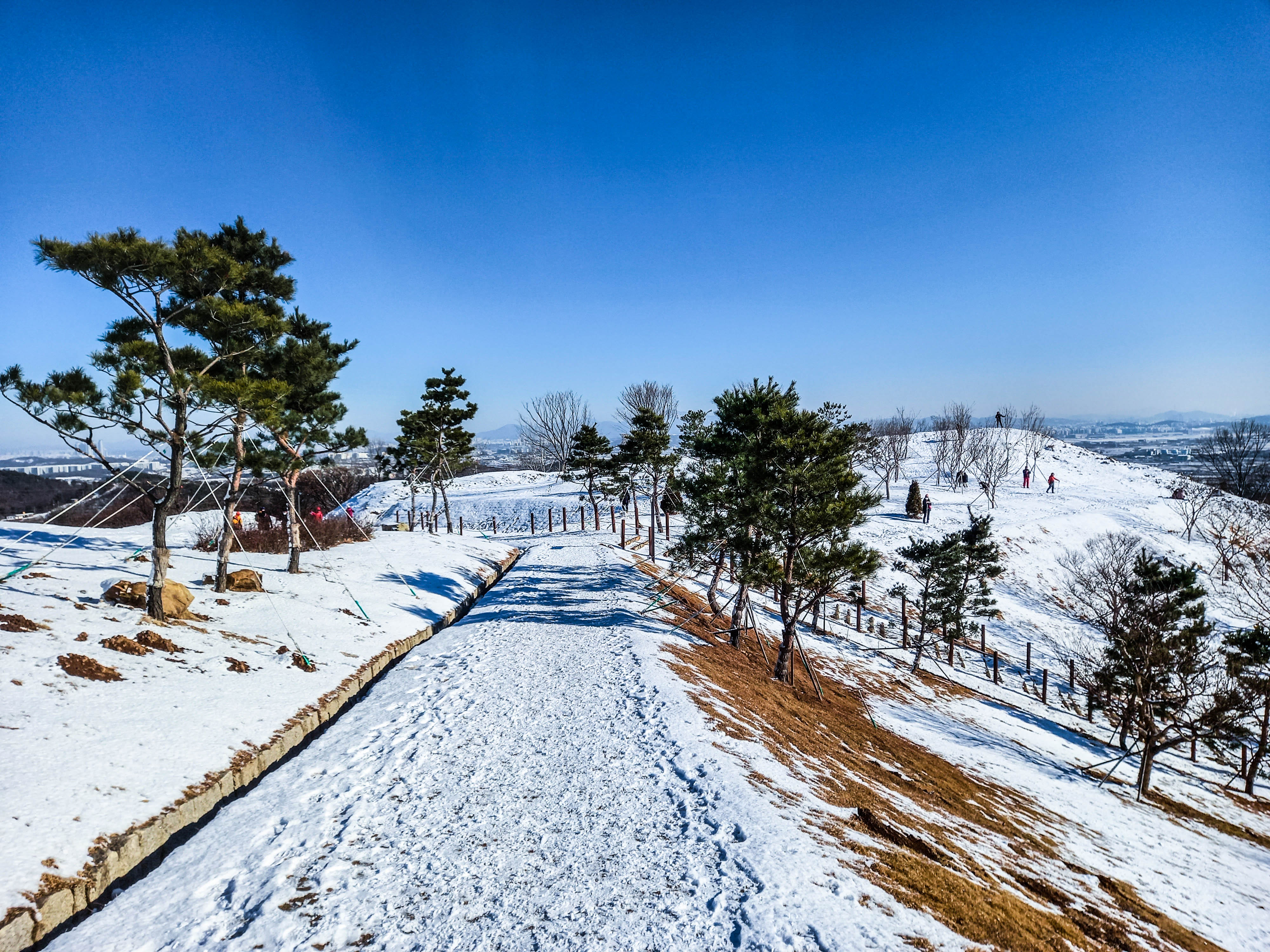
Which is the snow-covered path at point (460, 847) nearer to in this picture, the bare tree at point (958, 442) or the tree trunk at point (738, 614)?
the tree trunk at point (738, 614)

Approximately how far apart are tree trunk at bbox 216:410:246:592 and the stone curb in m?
5.38

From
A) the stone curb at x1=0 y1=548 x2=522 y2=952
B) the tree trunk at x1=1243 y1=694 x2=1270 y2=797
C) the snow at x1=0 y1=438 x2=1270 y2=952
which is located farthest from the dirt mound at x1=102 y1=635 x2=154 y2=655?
the tree trunk at x1=1243 y1=694 x2=1270 y2=797

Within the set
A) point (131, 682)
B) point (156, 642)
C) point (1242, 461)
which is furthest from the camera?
point (1242, 461)

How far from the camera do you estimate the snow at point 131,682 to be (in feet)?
15.3

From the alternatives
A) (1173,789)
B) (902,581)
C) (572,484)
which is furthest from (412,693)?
(572,484)

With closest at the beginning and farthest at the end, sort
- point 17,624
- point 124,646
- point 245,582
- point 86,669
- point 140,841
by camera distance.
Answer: point 140,841, point 86,669, point 17,624, point 124,646, point 245,582

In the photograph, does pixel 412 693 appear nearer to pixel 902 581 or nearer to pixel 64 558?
pixel 64 558

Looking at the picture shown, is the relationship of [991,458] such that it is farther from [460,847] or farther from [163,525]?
[163,525]

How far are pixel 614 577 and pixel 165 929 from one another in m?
17.3

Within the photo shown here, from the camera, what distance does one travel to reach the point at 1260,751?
A: 1667 cm

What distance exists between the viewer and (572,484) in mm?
48031

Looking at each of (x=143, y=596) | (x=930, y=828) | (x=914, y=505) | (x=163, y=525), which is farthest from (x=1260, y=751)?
(x=143, y=596)

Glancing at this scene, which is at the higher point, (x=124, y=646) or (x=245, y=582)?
(x=124, y=646)

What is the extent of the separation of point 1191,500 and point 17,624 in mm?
71368
